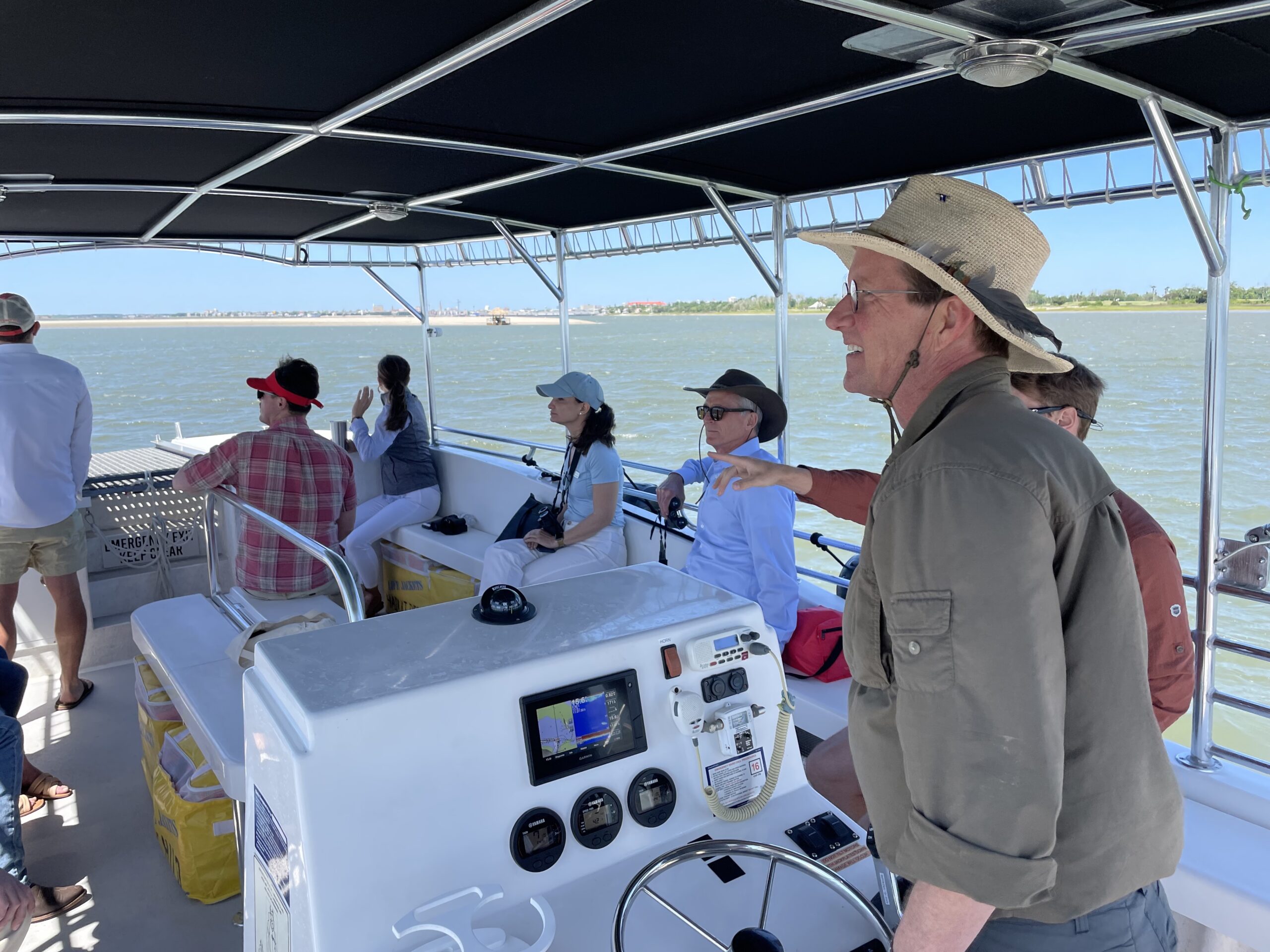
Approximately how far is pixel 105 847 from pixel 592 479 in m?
2.25

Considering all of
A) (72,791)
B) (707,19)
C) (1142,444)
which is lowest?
(1142,444)

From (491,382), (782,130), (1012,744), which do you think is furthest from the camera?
(491,382)

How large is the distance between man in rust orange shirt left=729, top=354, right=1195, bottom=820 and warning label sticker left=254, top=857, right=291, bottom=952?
1.02 meters

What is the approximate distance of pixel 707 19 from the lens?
1.73m

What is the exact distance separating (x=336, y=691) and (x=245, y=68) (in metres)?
1.58

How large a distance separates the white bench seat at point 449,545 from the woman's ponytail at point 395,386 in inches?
26.1

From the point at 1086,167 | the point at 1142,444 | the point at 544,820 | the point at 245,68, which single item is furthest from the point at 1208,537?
the point at 1142,444

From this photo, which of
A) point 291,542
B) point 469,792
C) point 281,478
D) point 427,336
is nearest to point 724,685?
point 469,792

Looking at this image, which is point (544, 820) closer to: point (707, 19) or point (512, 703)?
point (512, 703)

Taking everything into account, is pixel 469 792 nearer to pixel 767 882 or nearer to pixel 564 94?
pixel 767 882

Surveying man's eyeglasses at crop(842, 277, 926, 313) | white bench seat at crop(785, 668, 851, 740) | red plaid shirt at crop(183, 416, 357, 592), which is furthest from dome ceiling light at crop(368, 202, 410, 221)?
man's eyeglasses at crop(842, 277, 926, 313)

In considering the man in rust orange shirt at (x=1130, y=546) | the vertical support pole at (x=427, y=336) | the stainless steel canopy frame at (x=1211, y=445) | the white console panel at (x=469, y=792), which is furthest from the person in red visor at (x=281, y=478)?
the vertical support pole at (x=427, y=336)

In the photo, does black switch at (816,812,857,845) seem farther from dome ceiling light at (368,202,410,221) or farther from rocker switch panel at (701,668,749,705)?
dome ceiling light at (368,202,410,221)

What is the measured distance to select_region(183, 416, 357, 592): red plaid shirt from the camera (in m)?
3.13
